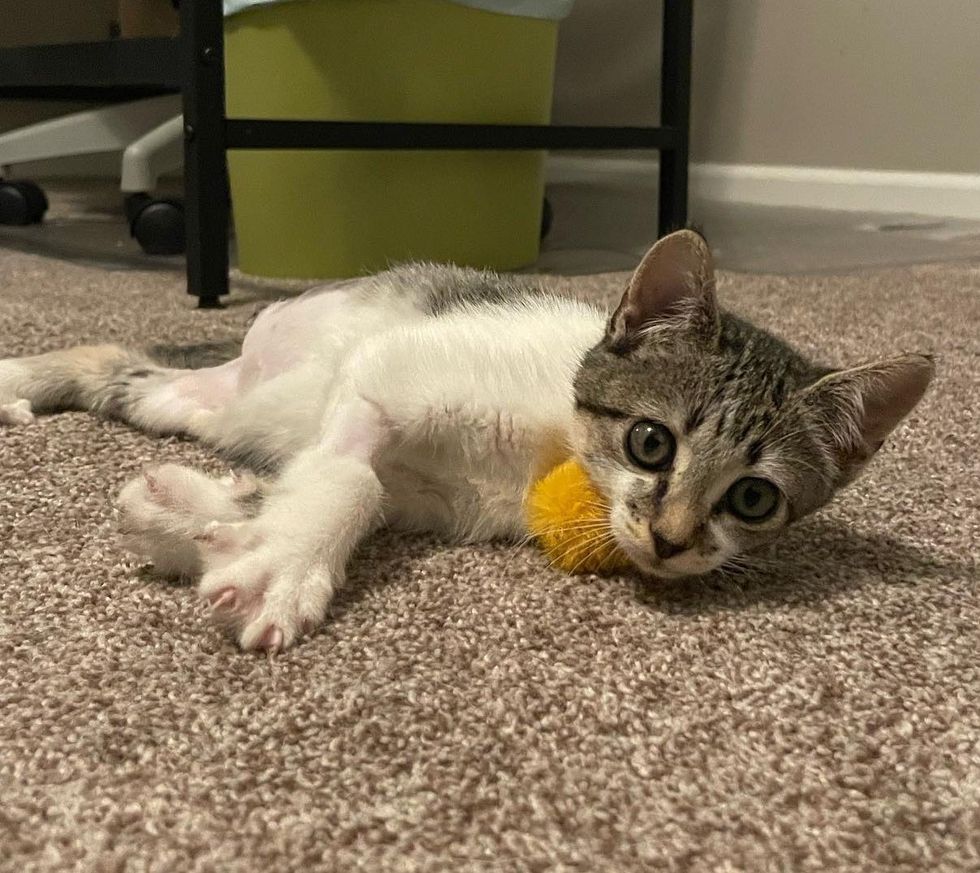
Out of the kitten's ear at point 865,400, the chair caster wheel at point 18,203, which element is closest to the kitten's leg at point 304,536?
the kitten's ear at point 865,400

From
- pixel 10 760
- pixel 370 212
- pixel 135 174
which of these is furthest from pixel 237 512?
pixel 135 174

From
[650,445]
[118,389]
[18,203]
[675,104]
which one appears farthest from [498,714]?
[18,203]

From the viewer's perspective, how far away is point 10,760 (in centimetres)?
61

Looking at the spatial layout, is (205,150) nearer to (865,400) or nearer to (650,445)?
(650,445)

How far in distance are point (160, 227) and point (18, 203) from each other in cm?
89

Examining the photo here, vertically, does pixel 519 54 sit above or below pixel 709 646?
above

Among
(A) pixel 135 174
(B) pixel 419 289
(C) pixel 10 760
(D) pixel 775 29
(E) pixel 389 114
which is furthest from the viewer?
(D) pixel 775 29

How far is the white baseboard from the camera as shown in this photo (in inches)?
125

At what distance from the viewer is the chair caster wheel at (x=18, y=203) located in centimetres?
317

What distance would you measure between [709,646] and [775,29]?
3029mm

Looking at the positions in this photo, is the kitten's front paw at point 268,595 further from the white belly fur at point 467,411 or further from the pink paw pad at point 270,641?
the white belly fur at point 467,411

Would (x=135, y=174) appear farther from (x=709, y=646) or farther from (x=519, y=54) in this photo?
(x=709, y=646)

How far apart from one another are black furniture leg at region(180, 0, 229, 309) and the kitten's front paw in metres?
1.25

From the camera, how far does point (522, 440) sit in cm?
102
